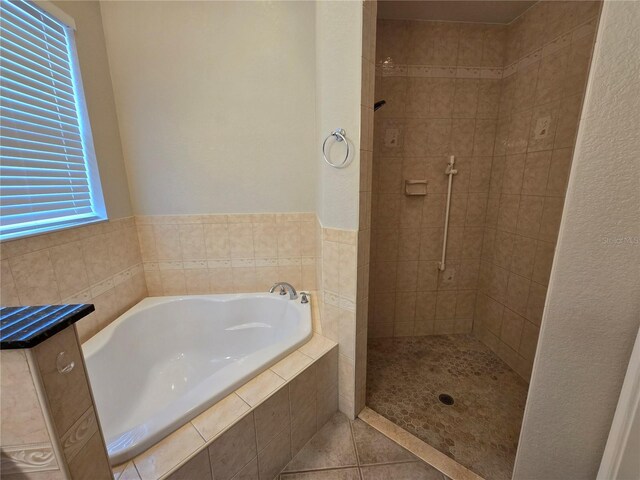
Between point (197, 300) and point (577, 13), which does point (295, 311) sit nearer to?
point (197, 300)

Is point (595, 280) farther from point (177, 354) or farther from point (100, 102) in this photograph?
point (100, 102)

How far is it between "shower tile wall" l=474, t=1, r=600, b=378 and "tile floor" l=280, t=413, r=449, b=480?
3.58ft

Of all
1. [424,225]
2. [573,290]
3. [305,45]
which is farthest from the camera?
[424,225]

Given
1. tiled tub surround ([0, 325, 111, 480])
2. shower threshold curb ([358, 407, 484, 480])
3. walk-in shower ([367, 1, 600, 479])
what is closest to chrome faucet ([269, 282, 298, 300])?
walk-in shower ([367, 1, 600, 479])

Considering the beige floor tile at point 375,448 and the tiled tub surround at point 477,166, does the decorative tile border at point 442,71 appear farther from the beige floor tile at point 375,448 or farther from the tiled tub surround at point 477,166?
the beige floor tile at point 375,448

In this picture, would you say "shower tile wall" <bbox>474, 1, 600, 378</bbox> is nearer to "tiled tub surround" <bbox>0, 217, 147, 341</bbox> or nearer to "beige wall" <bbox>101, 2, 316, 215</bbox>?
"beige wall" <bbox>101, 2, 316, 215</bbox>

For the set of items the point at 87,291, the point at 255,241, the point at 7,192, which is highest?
the point at 7,192

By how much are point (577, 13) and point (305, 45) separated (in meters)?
1.49

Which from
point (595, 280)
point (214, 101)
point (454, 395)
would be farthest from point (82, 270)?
point (454, 395)

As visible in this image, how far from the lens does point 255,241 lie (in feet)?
6.30

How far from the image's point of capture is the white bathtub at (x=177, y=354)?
103 centimetres

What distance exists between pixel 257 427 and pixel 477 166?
7.13 feet

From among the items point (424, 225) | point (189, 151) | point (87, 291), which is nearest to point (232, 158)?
point (189, 151)

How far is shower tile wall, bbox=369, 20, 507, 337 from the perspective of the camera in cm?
180
